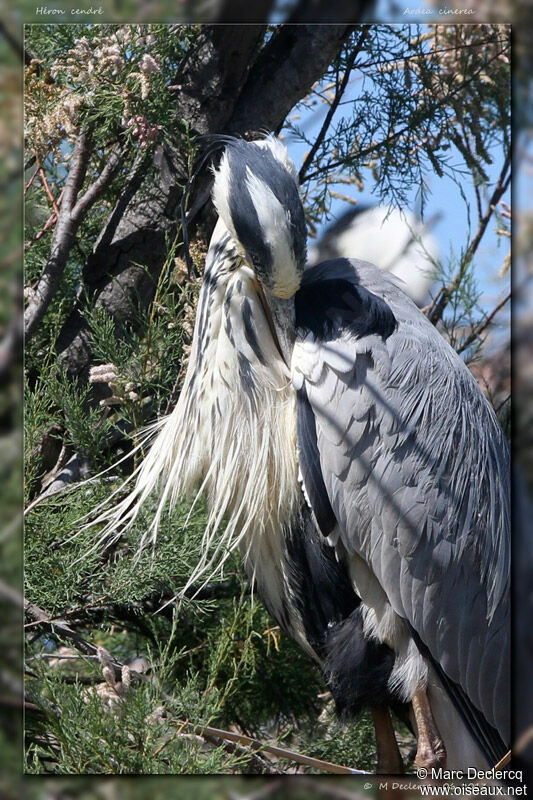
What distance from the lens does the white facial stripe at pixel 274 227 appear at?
2.82ft

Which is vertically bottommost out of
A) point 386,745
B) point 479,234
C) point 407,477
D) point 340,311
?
point 386,745

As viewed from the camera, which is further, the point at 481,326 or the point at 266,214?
the point at 481,326

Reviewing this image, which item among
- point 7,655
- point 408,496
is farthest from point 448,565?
point 7,655

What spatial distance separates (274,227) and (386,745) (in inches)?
24.1

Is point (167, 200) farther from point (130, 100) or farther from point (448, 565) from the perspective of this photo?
point (448, 565)

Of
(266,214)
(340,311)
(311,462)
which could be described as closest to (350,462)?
(311,462)

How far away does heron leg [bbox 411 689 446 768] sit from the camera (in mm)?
938

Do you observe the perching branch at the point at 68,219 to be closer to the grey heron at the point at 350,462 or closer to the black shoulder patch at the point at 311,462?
the grey heron at the point at 350,462

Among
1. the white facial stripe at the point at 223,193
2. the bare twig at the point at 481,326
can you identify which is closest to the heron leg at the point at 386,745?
the bare twig at the point at 481,326

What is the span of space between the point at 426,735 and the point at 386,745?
7 cm

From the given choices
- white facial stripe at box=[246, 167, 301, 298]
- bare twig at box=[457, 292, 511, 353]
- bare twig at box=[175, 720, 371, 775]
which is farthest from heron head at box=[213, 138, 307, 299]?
bare twig at box=[175, 720, 371, 775]

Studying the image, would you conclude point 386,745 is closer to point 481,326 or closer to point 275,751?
point 275,751

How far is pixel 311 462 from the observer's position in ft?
3.05

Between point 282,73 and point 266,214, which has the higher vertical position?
point 282,73
